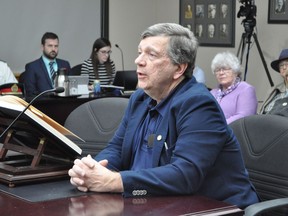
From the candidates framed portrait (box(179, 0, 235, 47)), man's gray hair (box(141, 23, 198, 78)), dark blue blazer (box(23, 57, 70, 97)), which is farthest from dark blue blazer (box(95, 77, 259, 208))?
framed portrait (box(179, 0, 235, 47))

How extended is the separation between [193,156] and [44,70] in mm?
4942

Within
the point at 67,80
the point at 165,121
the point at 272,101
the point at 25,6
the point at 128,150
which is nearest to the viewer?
the point at 165,121

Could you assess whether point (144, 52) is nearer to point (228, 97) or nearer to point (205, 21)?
point (228, 97)

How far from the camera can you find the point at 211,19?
26.0 ft

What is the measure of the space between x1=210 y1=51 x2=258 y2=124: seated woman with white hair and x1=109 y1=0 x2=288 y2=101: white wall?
1.88 metres

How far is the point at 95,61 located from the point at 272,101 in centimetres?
257

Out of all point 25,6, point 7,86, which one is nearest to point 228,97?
point 7,86

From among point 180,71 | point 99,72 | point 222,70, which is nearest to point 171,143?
point 180,71

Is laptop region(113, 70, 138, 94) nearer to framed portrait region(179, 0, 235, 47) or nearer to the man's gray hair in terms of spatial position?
framed portrait region(179, 0, 235, 47)

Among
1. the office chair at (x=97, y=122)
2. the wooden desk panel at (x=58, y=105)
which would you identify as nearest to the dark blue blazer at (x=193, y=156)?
the office chair at (x=97, y=122)

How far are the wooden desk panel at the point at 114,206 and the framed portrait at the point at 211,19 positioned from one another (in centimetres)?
588

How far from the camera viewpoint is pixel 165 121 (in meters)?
2.09

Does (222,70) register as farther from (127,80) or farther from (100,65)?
(100,65)

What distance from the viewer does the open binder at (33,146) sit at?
1.98 metres
